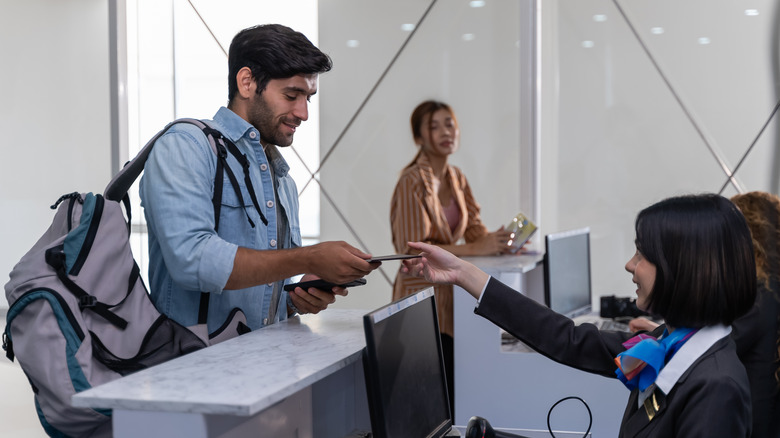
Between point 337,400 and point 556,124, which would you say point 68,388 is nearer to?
point 337,400

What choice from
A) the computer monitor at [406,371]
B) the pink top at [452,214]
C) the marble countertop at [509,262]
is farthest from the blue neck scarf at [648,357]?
the pink top at [452,214]

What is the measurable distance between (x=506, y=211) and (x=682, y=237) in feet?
11.1

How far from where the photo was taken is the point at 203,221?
61.6 inches

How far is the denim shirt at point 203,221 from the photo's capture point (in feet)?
5.05

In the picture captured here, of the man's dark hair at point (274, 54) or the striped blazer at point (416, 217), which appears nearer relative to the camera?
the man's dark hair at point (274, 54)

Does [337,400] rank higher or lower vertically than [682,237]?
lower

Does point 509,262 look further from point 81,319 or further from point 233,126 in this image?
point 81,319

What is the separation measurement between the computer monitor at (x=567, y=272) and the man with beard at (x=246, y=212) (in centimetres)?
154

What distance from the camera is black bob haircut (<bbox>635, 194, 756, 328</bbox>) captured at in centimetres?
130

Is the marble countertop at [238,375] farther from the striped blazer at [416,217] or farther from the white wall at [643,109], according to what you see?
the white wall at [643,109]

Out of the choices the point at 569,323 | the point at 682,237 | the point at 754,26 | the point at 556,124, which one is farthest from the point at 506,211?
the point at 682,237

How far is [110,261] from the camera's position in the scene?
4.92 ft

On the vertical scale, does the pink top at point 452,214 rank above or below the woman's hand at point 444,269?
above

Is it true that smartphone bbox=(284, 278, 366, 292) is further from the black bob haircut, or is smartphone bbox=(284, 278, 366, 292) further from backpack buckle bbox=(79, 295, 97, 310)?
the black bob haircut
